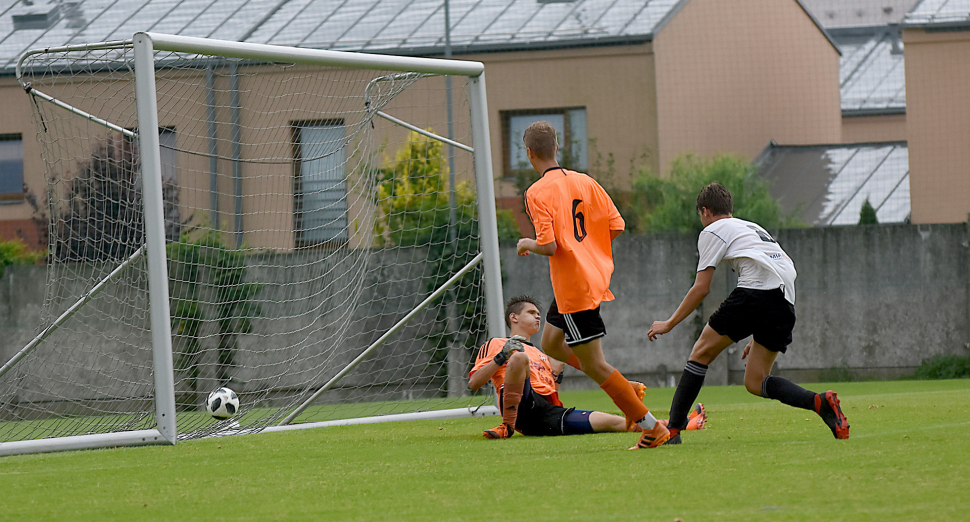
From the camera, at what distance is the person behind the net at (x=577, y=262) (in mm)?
4922

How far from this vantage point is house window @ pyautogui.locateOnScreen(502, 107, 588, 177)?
14.4 metres

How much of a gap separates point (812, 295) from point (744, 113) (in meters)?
4.65

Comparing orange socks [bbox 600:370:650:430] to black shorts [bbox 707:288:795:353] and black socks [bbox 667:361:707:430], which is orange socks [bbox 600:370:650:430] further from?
black shorts [bbox 707:288:795:353]

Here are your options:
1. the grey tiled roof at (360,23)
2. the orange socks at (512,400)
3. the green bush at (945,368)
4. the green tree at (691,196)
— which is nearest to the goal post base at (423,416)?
the orange socks at (512,400)

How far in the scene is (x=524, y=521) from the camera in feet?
10.3

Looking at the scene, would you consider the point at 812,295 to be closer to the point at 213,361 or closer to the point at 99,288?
the point at 213,361

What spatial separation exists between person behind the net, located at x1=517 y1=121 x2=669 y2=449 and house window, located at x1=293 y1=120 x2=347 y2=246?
4.00 meters

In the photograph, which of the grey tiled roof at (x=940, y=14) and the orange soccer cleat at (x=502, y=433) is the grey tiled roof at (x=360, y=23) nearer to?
the grey tiled roof at (x=940, y=14)

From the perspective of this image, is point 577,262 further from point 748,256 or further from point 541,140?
point 748,256

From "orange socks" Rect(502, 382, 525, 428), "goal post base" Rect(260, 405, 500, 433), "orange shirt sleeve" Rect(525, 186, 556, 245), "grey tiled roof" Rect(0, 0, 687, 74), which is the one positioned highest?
"grey tiled roof" Rect(0, 0, 687, 74)

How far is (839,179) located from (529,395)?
10359mm

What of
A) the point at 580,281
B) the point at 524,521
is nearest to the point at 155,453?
the point at 580,281

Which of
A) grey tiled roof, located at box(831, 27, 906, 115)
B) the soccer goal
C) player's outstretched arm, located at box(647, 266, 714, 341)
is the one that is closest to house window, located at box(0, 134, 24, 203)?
the soccer goal

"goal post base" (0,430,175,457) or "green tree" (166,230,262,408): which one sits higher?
"green tree" (166,230,262,408)
